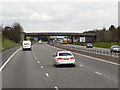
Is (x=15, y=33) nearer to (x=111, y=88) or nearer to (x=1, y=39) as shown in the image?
(x=1, y=39)

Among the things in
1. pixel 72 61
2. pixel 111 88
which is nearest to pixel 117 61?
pixel 72 61

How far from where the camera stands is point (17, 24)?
178 metres

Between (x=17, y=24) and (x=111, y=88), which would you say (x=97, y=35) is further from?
(x=111, y=88)

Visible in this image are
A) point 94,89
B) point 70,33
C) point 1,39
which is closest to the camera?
point 94,89

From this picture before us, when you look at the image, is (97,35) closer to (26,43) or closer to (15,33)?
(15,33)

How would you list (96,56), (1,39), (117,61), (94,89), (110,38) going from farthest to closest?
(110,38), (1,39), (96,56), (117,61), (94,89)

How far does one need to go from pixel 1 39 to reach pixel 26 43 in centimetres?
4385

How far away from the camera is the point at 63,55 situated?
993 inches

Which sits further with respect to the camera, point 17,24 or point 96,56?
point 17,24

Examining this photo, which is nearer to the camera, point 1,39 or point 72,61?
point 72,61

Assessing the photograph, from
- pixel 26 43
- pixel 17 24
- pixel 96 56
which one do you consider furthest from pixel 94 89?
pixel 17 24

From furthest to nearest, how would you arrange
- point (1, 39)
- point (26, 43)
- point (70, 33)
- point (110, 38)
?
point (70, 33) < point (110, 38) < point (1, 39) < point (26, 43)

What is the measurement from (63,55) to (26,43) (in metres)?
44.4

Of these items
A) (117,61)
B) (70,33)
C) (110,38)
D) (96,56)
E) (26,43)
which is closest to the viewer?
(117,61)
